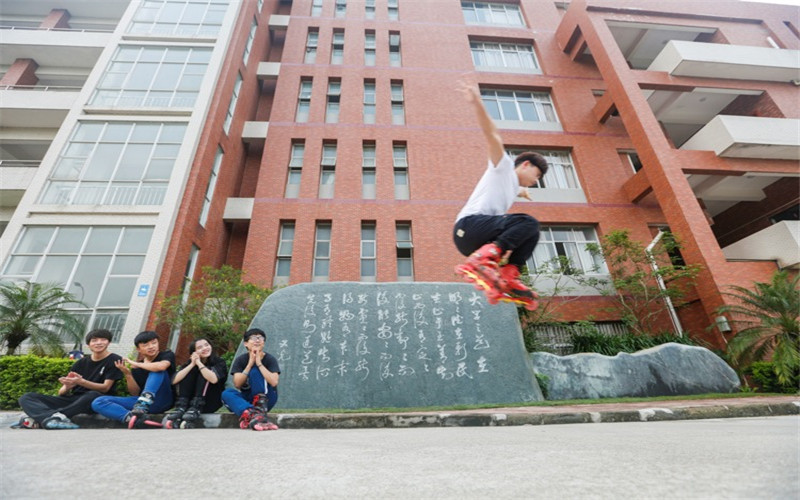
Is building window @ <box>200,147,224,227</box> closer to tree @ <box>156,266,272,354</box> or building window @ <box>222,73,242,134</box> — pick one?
building window @ <box>222,73,242,134</box>

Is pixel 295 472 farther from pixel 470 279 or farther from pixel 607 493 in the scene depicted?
pixel 470 279

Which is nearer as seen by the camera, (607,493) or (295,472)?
(607,493)

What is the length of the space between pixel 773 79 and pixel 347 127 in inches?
645

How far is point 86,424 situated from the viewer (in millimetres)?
3949

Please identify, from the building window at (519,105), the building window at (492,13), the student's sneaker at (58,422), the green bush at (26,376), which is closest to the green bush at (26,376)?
the green bush at (26,376)

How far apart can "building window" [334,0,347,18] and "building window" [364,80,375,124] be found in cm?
468

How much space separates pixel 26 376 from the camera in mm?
6598

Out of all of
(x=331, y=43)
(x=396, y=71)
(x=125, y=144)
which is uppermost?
(x=331, y=43)

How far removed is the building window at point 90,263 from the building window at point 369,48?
11.9 meters

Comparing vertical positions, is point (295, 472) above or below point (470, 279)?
below

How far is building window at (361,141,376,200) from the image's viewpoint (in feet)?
43.2

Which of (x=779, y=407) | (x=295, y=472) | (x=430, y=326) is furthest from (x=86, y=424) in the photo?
(x=779, y=407)

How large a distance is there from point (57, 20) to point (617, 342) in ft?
83.7

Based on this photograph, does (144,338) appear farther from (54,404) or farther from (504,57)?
(504,57)
